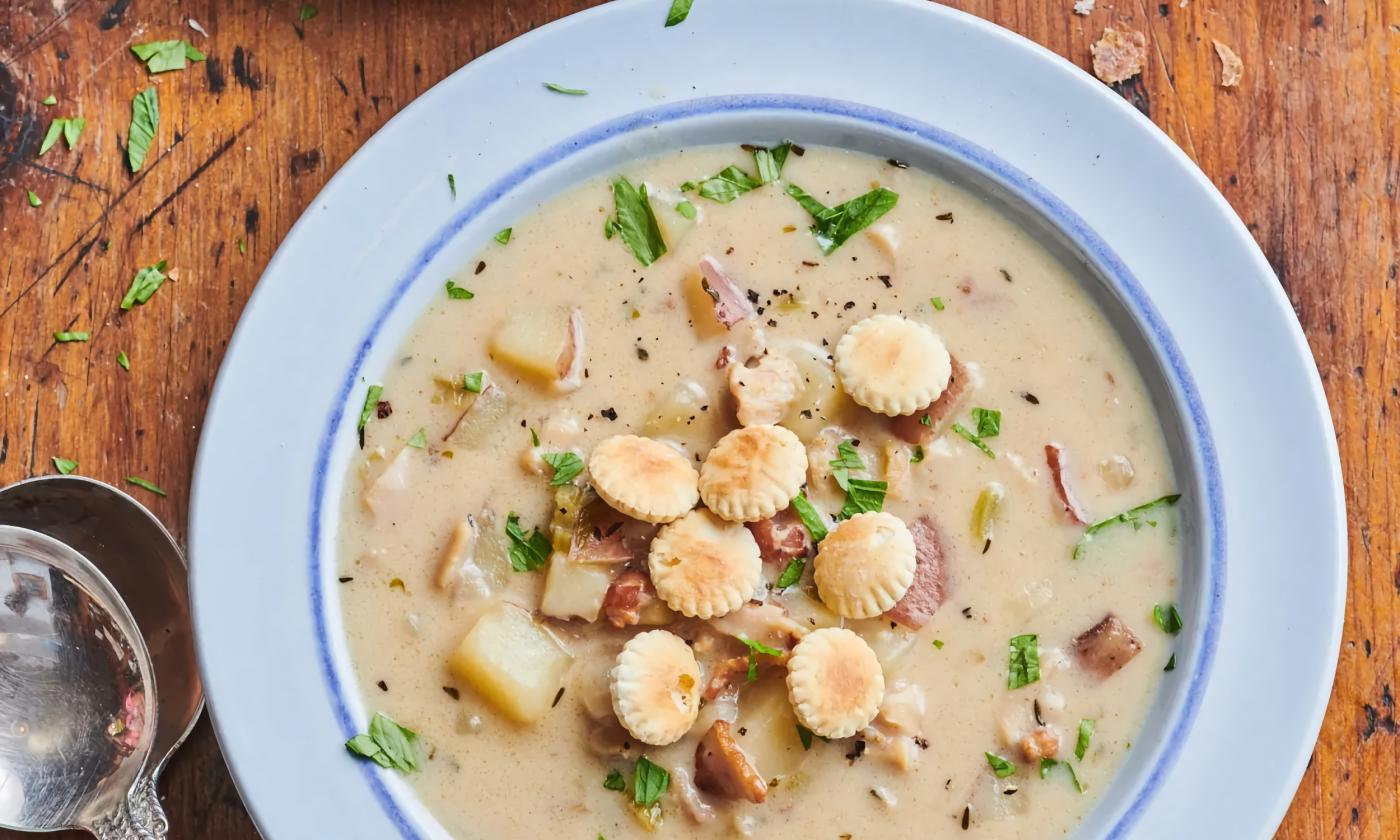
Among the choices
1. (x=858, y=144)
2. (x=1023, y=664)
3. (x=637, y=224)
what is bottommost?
(x=1023, y=664)

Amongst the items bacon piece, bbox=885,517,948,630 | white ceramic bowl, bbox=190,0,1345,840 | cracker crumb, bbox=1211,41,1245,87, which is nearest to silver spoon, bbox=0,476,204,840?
white ceramic bowl, bbox=190,0,1345,840

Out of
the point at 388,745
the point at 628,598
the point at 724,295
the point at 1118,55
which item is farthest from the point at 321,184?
the point at 1118,55

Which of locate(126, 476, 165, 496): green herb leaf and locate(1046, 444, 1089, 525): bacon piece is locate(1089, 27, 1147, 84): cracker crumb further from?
locate(126, 476, 165, 496): green herb leaf

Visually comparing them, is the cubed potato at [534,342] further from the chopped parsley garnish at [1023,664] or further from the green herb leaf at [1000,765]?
the green herb leaf at [1000,765]

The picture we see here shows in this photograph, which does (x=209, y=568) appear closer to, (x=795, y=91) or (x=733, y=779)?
(x=733, y=779)

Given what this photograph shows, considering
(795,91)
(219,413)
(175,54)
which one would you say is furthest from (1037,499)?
(175,54)

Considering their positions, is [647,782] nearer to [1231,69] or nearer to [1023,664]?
[1023,664]
